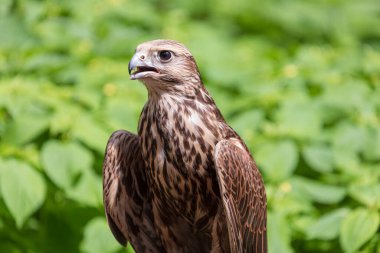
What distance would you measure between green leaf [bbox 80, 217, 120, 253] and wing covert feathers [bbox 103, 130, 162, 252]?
0.80 metres

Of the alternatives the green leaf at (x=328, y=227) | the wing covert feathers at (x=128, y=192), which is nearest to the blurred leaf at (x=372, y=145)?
the green leaf at (x=328, y=227)

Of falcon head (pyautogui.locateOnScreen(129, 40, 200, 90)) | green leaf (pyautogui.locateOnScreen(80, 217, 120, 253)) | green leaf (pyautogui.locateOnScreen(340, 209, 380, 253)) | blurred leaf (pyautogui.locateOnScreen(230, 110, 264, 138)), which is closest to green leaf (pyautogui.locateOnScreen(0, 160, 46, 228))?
green leaf (pyautogui.locateOnScreen(80, 217, 120, 253))

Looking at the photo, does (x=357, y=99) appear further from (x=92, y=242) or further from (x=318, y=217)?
(x=92, y=242)

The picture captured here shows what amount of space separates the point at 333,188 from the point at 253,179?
1.63 m

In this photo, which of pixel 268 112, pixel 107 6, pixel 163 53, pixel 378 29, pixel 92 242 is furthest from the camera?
pixel 378 29

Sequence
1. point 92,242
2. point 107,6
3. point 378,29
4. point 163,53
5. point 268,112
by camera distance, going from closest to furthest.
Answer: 1. point 163,53
2. point 92,242
3. point 268,112
4. point 107,6
5. point 378,29

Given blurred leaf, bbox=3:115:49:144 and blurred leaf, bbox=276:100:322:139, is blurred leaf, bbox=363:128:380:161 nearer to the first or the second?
blurred leaf, bbox=276:100:322:139

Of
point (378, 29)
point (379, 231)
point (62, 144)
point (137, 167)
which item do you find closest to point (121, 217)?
point (137, 167)

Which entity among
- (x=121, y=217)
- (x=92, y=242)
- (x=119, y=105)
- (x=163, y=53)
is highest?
(x=163, y=53)

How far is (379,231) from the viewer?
535 centimetres

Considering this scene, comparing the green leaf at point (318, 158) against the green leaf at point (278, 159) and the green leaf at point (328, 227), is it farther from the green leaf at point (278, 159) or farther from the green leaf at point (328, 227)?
the green leaf at point (328, 227)

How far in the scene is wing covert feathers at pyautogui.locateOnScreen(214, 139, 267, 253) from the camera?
4.06 meters

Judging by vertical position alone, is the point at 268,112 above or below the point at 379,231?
above

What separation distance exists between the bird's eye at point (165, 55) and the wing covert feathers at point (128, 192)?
443 mm
